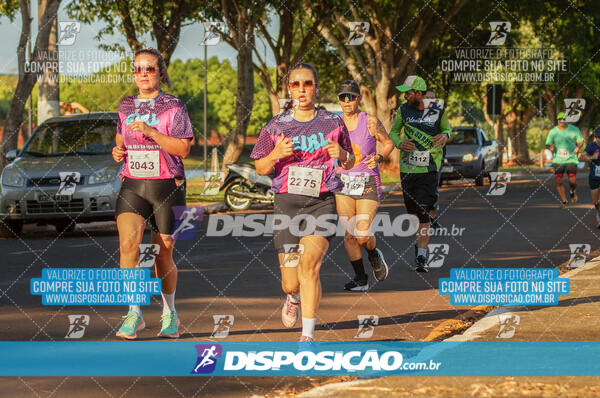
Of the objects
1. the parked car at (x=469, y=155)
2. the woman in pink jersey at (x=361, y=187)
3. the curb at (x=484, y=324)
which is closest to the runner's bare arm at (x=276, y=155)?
the curb at (x=484, y=324)

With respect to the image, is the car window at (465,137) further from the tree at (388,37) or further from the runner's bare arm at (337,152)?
the runner's bare arm at (337,152)

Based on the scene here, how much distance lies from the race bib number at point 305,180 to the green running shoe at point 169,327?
1.38m

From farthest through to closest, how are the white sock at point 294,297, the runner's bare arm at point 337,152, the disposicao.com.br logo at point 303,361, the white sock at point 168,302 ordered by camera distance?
the white sock at point 168,302 → the white sock at point 294,297 → the runner's bare arm at point 337,152 → the disposicao.com.br logo at point 303,361

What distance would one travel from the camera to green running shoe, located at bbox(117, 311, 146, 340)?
7512mm

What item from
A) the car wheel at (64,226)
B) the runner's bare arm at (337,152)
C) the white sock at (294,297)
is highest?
the runner's bare arm at (337,152)

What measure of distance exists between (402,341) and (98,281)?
286cm

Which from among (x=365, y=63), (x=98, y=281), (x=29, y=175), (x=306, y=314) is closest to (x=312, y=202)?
(x=306, y=314)

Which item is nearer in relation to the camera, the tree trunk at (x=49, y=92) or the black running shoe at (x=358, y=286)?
the black running shoe at (x=358, y=286)

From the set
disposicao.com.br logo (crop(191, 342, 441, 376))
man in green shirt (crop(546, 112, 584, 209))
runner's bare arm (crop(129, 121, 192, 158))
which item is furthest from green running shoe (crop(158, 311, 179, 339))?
man in green shirt (crop(546, 112, 584, 209))

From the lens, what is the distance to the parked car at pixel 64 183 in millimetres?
15797

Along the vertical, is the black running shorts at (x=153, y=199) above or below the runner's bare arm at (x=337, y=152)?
below

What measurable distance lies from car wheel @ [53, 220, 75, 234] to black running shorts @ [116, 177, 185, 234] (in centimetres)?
914

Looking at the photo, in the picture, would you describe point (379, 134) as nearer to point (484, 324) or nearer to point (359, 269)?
point (359, 269)

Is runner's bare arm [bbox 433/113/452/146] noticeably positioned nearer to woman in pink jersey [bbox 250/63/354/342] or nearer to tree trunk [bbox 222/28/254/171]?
woman in pink jersey [bbox 250/63/354/342]
